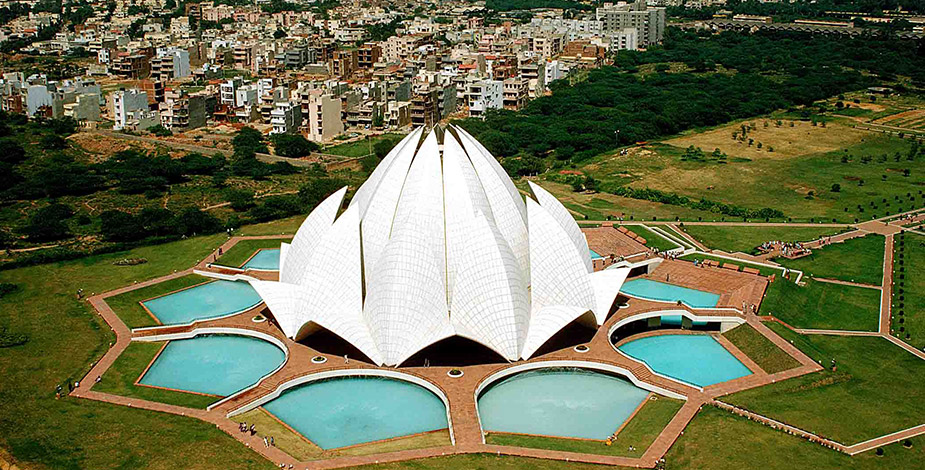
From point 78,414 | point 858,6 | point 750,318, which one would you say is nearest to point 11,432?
point 78,414

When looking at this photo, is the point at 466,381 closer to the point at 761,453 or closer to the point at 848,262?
the point at 761,453

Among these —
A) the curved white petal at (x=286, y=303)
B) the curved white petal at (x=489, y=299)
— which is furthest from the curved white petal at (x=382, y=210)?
the curved white petal at (x=489, y=299)

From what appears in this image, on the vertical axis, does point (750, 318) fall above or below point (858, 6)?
below

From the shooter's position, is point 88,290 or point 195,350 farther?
point 88,290

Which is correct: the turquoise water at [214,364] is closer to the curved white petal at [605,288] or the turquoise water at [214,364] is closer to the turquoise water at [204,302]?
the turquoise water at [204,302]

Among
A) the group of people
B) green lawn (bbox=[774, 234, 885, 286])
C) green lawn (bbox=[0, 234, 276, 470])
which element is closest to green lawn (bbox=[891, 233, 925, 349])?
green lawn (bbox=[774, 234, 885, 286])

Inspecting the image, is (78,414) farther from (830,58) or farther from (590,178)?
(830,58)
